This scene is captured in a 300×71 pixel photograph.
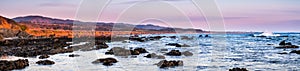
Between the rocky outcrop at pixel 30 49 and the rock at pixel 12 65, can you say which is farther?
the rocky outcrop at pixel 30 49

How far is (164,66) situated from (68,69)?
5946 mm

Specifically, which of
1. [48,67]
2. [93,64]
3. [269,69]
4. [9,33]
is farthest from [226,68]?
[9,33]

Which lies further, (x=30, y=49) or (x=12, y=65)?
(x=30, y=49)

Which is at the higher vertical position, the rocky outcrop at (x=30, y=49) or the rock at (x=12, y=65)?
the rocky outcrop at (x=30, y=49)

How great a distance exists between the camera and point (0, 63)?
76.4ft

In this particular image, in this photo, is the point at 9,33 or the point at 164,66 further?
the point at 9,33

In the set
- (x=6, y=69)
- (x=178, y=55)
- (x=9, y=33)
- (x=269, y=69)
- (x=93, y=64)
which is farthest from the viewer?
(x=9, y=33)

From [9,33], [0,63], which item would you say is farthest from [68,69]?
[9,33]

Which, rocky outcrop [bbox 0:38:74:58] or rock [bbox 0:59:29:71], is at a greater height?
rocky outcrop [bbox 0:38:74:58]

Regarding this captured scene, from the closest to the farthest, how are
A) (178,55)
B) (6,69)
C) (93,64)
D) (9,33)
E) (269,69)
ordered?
1. (6,69)
2. (269,69)
3. (93,64)
4. (178,55)
5. (9,33)

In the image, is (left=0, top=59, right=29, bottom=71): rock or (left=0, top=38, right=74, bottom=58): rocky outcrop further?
(left=0, top=38, right=74, bottom=58): rocky outcrop

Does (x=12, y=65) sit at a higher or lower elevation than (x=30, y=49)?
lower

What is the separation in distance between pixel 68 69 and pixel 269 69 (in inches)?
483

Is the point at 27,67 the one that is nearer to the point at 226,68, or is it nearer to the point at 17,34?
the point at 226,68
